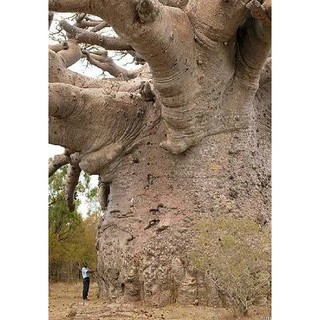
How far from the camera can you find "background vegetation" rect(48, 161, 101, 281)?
11562mm

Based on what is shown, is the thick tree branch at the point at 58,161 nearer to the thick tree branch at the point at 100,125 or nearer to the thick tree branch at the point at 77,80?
the thick tree branch at the point at 77,80

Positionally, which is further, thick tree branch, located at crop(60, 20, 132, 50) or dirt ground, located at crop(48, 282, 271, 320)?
thick tree branch, located at crop(60, 20, 132, 50)

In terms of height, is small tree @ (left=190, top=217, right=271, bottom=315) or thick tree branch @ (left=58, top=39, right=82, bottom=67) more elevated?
thick tree branch @ (left=58, top=39, right=82, bottom=67)

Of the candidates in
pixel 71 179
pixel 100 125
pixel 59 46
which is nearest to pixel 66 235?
pixel 71 179

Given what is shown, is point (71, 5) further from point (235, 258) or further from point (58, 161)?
point (58, 161)

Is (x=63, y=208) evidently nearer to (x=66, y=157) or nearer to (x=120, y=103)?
(x=66, y=157)

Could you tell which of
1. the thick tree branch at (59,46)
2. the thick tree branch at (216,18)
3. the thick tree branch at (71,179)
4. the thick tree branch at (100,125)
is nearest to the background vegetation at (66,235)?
the thick tree branch at (71,179)

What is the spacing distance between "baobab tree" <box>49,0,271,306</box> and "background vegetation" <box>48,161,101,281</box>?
213 inches

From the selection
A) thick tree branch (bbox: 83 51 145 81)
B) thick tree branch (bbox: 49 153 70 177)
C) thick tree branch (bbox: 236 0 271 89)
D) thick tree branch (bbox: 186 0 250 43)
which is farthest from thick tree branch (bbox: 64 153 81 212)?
thick tree branch (bbox: 186 0 250 43)

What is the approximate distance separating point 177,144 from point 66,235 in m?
6.84

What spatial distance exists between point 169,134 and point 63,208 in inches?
248

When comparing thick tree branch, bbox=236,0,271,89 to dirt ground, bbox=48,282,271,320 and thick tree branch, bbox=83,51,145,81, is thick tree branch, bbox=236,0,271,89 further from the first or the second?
thick tree branch, bbox=83,51,145,81

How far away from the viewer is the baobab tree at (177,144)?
17.5ft

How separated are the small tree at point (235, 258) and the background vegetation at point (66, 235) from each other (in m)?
6.23
